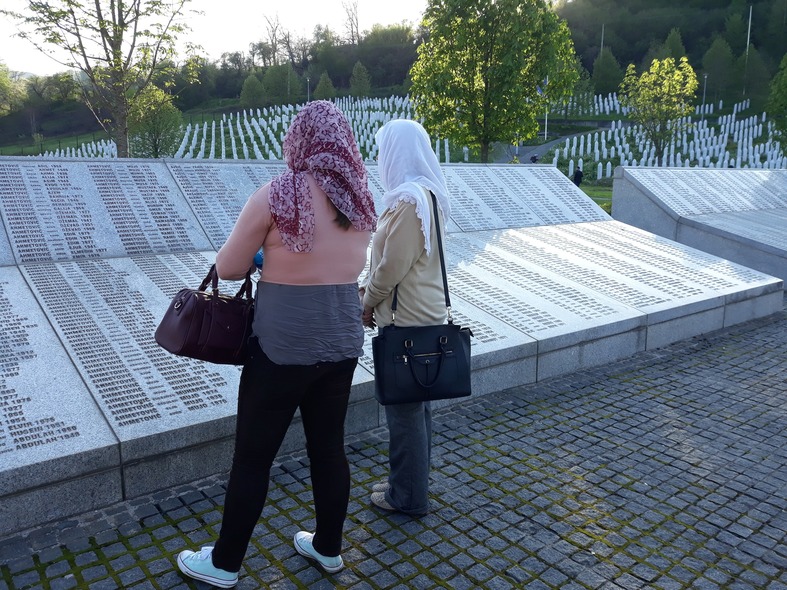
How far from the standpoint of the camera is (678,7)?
9475 cm

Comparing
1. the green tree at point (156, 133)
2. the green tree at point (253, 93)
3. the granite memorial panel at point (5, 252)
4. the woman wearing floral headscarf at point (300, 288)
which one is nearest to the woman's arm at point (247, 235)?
the woman wearing floral headscarf at point (300, 288)

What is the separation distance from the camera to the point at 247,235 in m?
2.33

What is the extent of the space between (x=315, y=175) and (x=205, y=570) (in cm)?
164

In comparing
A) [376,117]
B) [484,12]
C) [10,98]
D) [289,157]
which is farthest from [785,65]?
[10,98]

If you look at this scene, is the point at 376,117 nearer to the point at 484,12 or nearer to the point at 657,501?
the point at 484,12

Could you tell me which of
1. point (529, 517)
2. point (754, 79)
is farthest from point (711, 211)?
point (754, 79)

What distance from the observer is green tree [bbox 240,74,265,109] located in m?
60.9

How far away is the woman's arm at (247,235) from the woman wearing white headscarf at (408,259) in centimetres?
75

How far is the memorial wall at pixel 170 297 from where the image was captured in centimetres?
338

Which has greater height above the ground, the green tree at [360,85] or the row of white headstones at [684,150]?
the green tree at [360,85]

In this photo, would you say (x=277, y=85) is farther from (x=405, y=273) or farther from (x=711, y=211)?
(x=405, y=273)

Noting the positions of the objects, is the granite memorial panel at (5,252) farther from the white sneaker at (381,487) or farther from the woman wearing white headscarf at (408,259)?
the white sneaker at (381,487)

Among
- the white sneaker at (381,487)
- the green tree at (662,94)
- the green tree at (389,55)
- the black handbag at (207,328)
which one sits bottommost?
the white sneaker at (381,487)

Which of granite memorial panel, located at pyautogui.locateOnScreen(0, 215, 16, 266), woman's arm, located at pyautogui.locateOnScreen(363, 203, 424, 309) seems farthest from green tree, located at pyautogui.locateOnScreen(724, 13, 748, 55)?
woman's arm, located at pyautogui.locateOnScreen(363, 203, 424, 309)
